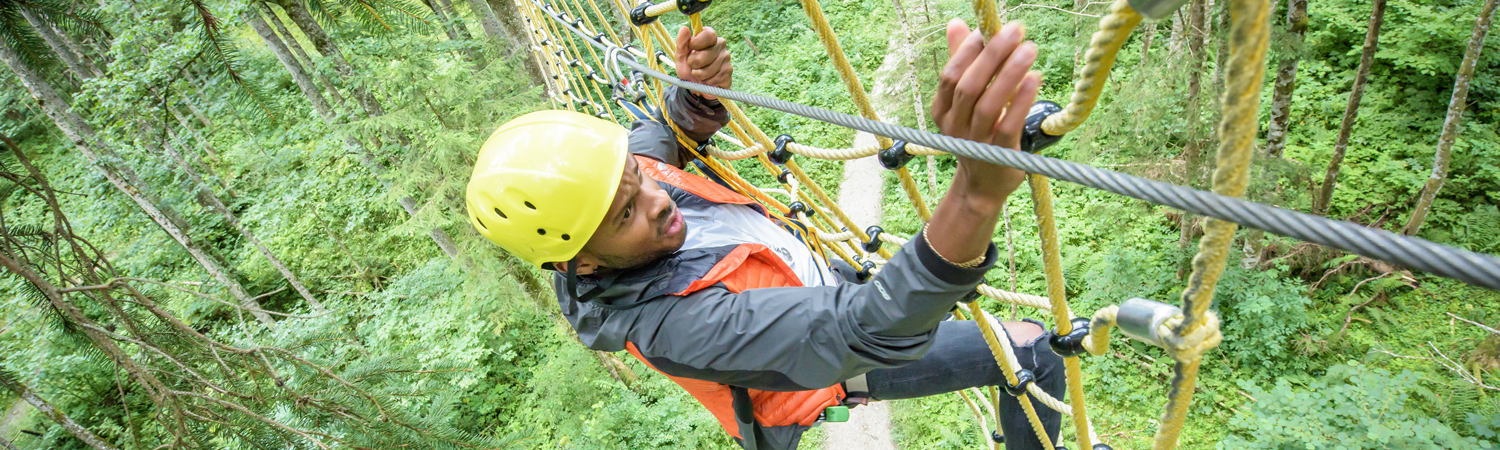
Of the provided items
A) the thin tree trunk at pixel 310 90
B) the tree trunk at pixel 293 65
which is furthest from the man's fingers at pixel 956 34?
the tree trunk at pixel 293 65

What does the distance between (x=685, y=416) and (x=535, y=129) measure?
4007 millimetres

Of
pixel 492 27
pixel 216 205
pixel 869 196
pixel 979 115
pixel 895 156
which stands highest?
pixel 492 27

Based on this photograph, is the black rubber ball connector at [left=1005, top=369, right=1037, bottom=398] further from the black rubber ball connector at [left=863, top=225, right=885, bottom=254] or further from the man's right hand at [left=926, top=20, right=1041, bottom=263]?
the man's right hand at [left=926, top=20, right=1041, bottom=263]

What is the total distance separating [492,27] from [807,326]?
14.8 ft

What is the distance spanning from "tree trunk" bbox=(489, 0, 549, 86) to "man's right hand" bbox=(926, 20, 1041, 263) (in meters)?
4.31

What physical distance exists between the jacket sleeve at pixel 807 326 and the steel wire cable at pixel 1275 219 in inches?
8.0

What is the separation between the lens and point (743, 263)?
1.45m

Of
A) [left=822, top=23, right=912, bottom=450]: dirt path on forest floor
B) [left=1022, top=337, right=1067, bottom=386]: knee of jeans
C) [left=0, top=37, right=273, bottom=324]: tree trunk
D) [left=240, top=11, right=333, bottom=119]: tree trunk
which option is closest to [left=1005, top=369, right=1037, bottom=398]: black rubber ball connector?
[left=1022, top=337, right=1067, bottom=386]: knee of jeans

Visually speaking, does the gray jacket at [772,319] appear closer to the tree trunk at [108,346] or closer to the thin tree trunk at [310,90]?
the tree trunk at [108,346]

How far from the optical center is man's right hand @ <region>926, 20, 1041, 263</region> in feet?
2.27

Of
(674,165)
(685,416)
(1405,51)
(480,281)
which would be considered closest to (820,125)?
(685,416)

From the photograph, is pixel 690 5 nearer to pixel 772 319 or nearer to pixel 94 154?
pixel 772 319

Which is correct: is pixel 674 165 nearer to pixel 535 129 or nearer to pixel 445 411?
pixel 535 129

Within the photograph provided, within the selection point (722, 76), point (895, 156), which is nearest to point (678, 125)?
point (722, 76)
